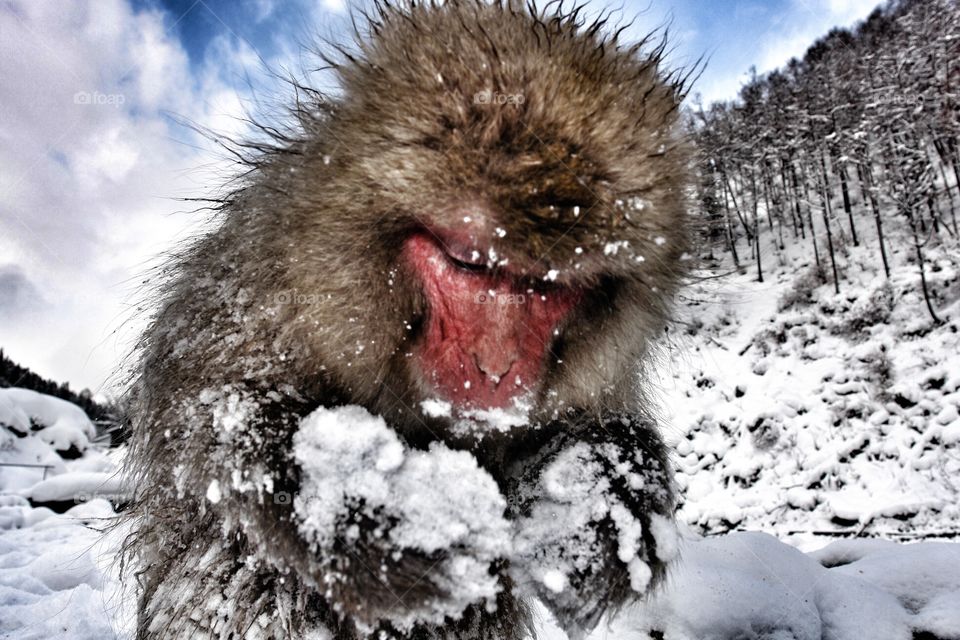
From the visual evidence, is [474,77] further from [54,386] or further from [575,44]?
[54,386]

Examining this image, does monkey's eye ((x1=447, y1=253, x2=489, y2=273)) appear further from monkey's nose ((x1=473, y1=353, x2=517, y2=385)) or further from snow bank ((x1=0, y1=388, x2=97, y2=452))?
snow bank ((x1=0, y1=388, x2=97, y2=452))

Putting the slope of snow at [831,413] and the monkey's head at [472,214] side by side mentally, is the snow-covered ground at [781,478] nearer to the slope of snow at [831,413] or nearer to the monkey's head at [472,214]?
the slope of snow at [831,413]

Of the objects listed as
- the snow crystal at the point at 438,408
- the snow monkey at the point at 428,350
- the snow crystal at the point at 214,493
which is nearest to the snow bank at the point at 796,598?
the snow monkey at the point at 428,350

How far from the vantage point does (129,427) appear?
80.8 inches

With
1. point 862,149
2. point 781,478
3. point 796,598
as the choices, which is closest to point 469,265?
point 796,598

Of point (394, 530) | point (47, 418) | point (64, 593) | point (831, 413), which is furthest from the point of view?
point (47, 418)

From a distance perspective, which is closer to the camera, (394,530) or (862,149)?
(394,530)

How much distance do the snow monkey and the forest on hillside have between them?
43.5 feet

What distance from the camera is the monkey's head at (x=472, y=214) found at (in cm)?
103

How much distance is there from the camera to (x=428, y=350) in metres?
1.13

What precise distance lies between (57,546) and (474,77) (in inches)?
164

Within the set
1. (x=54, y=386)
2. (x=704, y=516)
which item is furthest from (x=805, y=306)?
(x=54, y=386)

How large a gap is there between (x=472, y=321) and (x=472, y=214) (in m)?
0.22

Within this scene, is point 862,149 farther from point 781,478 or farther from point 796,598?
A: point 796,598
